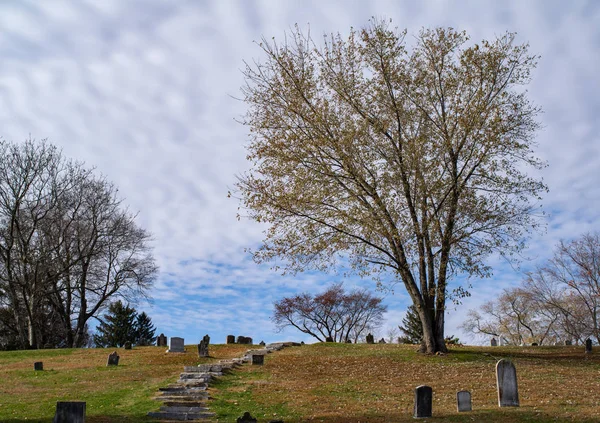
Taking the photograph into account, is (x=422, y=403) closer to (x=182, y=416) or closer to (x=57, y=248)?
(x=182, y=416)

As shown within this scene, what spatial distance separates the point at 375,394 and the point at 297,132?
12.3 meters

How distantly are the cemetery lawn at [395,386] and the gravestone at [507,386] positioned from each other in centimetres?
27

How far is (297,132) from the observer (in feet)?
81.6

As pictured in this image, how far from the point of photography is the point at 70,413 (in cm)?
1238

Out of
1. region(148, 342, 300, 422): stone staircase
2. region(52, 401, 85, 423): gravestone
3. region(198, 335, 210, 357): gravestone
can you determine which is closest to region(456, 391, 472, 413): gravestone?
region(148, 342, 300, 422): stone staircase

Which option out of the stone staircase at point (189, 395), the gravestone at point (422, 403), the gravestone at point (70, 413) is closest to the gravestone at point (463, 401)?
the gravestone at point (422, 403)

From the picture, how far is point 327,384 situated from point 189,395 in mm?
4604

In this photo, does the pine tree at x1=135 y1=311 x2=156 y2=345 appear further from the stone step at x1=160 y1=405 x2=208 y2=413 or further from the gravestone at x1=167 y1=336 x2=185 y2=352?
the stone step at x1=160 y1=405 x2=208 y2=413

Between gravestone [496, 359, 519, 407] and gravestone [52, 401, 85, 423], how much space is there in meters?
10.00

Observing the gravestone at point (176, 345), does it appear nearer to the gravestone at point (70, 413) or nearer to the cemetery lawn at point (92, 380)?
the cemetery lawn at point (92, 380)

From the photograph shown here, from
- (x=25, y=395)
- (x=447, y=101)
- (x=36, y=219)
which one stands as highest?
(x=447, y=101)

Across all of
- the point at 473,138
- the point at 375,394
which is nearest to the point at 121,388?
the point at 375,394

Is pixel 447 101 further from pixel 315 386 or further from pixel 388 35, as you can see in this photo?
pixel 315 386

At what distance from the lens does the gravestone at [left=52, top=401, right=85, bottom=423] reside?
40.4 feet
